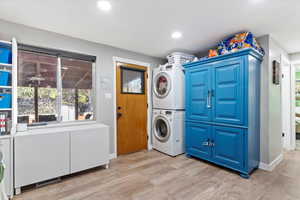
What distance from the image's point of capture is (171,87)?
308 cm

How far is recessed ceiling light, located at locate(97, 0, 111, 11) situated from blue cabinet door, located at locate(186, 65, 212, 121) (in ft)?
6.08

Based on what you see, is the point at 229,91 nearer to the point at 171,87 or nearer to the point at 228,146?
the point at 228,146

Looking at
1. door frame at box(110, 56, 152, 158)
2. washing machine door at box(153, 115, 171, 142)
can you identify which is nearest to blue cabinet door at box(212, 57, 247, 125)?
washing machine door at box(153, 115, 171, 142)

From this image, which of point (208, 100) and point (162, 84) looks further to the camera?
point (162, 84)

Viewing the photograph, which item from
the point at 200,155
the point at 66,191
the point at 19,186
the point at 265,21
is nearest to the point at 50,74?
the point at 19,186

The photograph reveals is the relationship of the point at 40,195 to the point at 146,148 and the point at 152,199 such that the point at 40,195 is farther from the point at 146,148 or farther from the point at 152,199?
the point at 146,148

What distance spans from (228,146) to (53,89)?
309cm

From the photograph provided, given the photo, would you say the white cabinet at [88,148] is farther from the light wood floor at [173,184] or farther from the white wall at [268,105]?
the white wall at [268,105]

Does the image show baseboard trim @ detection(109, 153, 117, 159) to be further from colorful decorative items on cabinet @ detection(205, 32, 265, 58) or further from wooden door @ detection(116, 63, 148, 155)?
colorful decorative items on cabinet @ detection(205, 32, 265, 58)

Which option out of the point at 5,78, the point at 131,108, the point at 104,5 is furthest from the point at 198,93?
the point at 5,78

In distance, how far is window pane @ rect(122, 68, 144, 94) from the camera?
326cm

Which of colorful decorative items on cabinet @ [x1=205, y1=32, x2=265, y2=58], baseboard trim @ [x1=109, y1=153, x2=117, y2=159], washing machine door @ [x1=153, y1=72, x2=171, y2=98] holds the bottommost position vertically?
baseboard trim @ [x1=109, y1=153, x2=117, y2=159]

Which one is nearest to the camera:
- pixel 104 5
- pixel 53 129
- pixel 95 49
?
pixel 104 5

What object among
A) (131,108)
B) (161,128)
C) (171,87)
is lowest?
(161,128)
